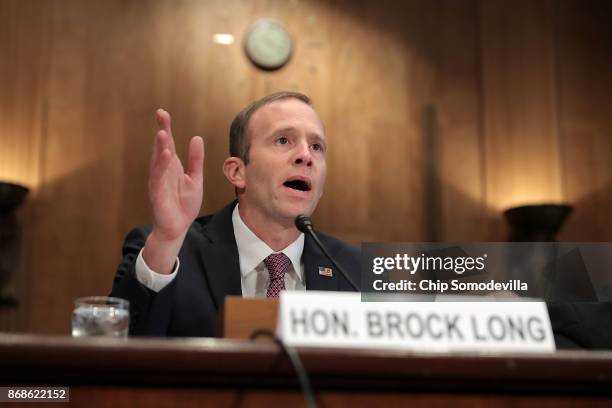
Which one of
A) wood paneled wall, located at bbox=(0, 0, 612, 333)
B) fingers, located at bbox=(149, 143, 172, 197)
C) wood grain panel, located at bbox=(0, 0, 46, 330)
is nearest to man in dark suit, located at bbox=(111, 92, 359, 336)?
fingers, located at bbox=(149, 143, 172, 197)

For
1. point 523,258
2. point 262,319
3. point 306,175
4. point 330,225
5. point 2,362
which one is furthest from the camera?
point 330,225

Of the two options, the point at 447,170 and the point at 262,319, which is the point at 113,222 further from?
the point at 262,319

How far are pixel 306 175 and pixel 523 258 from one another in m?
1.01

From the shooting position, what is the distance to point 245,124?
250 centimetres

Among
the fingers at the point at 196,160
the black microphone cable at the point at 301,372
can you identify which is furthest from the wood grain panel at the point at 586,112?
the black microphone cable at the point at 301,372

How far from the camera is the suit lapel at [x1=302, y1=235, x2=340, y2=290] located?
217cm

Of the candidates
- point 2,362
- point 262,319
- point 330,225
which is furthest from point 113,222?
point 2,362

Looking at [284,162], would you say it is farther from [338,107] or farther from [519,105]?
[519,105]

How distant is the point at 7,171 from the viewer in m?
4.12

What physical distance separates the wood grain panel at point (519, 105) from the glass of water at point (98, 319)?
3.43 metres

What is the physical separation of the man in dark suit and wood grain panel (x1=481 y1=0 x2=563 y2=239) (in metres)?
2.34

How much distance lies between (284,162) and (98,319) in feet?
3.61

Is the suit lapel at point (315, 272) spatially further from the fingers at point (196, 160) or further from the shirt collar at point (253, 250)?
the fingers at point (196, 160)

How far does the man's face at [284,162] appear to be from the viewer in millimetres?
2330
